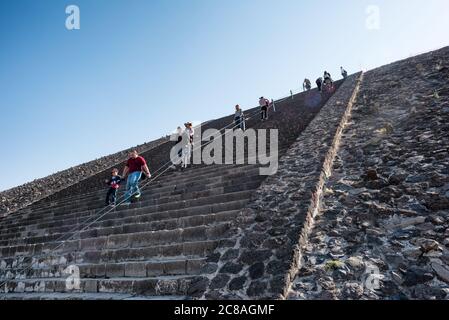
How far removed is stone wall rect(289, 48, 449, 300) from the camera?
11.9ft

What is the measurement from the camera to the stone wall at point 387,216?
11.9 feet

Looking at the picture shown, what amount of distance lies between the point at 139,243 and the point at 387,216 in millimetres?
4491

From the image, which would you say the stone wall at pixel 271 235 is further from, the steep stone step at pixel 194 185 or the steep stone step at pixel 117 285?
the steep stone step at pixel 194 185

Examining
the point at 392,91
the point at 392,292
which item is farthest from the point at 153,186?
the point at 392,91

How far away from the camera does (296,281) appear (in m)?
3.93

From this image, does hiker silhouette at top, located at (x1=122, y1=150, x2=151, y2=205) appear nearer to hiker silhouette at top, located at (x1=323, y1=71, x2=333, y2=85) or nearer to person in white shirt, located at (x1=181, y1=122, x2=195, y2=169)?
person in white shirt, located at (x1=181, y1=122, x2=195, y2=169)

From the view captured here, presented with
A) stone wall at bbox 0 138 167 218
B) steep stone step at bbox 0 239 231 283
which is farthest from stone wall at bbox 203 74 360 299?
stone wall at bbox 0 138 167 218

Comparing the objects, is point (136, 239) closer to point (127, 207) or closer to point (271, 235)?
point (127, 207)

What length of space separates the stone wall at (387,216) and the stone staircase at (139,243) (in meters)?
1.51

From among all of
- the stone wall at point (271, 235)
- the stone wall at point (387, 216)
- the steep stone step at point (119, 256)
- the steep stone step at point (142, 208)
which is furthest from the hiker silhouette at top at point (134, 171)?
the stone wall at point (387, 216)

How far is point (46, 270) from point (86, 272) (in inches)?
51.3

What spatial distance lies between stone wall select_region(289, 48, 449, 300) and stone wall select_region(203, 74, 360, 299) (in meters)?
0.23
